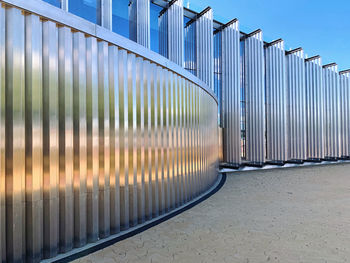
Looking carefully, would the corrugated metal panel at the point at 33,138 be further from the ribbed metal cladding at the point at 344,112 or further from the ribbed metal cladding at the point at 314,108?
the ribbed metal cladding at the point at 344,112

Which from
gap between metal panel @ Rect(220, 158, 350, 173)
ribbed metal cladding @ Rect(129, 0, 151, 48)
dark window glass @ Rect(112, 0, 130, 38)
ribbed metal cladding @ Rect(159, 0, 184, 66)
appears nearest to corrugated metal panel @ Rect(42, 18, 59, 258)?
dark window glass @ Rect(112, 0, 130, 38)

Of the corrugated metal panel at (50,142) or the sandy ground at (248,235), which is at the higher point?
the corrugated metal panel at (50,142)

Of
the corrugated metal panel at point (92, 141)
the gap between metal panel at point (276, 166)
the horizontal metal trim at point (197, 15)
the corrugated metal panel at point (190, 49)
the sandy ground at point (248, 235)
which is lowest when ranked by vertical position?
the gap between metal panel at point (276, 166)

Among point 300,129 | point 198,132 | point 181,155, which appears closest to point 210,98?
point 198,132

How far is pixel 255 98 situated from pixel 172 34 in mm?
7491

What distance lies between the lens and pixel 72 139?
379cm

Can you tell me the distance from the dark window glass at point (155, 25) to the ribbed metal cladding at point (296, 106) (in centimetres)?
1199

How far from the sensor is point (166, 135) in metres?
5.95

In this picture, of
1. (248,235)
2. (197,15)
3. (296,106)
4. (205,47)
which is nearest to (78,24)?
(248,235)

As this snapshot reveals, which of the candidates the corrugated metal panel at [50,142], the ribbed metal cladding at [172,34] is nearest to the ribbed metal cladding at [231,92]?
the ribbed metal cladding at [172,34]

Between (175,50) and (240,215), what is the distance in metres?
10.2

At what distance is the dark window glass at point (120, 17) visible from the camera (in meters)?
11.2

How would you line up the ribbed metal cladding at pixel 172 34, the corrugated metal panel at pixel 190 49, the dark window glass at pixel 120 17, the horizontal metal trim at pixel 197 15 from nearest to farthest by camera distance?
the dark window glass at pixel 120 17
the ribbed metal cladding at pixel 172 34
the corrugated metal panel at pixel 190 49
the horizontal metal trim at pixel 197 15

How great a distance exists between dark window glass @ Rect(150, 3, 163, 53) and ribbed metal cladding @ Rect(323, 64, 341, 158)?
693 inches
